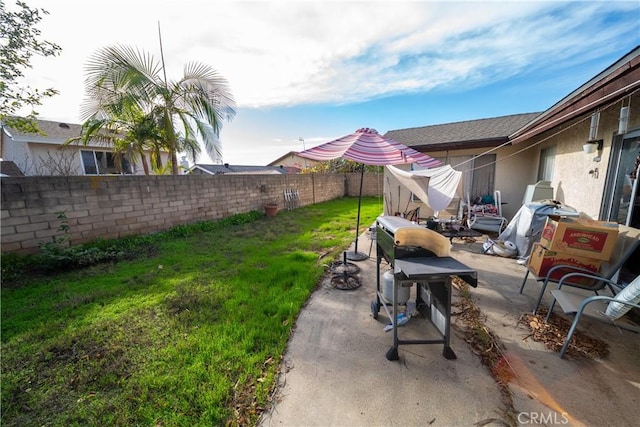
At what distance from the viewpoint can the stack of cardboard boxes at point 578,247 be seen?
2943 millimetres

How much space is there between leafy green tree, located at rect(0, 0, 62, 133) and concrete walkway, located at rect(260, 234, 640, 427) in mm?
7207

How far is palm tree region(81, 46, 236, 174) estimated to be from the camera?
19.7ft

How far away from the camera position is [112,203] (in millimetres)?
5453

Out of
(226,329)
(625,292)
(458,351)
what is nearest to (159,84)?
(226,329)

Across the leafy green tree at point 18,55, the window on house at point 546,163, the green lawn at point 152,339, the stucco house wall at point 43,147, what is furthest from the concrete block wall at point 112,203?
the window on house at point 546,163

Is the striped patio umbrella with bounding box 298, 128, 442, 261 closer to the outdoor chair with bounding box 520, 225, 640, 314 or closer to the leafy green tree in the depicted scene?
the outdoor chair with bounding box 520, 225, 640, 314

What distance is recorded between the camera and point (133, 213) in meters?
5.83

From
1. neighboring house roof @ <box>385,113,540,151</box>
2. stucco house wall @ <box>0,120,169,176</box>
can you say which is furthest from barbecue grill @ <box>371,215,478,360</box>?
stucco house wall @ <box>0,120,169,176</box>

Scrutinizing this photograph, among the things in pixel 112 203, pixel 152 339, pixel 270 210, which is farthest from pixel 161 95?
pixel 152 339

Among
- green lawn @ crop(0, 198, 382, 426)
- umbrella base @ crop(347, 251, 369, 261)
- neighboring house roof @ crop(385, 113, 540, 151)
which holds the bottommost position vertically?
umbrella base @ crop(347, 251, 369, 261)

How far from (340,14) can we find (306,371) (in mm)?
6054

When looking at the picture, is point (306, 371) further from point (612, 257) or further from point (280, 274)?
point (612, 257)

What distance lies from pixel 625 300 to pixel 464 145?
7.67 m

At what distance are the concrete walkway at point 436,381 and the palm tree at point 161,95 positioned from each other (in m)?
6.92
